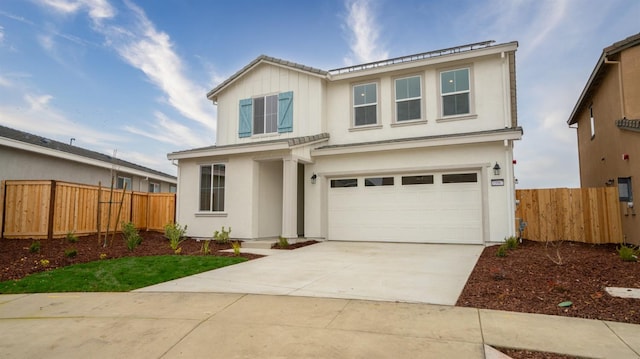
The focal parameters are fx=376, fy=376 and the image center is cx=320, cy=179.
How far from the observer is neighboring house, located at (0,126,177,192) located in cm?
1346

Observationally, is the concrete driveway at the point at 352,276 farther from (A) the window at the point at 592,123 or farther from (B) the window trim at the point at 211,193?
(A) the window at the point at 592,123

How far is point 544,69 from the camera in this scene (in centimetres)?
1444

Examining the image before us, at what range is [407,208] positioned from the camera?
1200 cm

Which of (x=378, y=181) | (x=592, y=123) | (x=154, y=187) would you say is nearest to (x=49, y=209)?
(x=378, y=181)

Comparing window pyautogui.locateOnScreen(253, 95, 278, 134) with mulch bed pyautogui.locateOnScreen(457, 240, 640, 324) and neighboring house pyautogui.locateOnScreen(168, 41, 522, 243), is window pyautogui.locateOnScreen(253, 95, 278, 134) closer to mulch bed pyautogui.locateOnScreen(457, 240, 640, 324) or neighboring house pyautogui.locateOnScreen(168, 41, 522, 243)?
neighboring house pyautogui.locateOnScreen(168, 41, 522, 243)

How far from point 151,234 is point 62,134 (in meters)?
10.9

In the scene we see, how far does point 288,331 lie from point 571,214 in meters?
10.7

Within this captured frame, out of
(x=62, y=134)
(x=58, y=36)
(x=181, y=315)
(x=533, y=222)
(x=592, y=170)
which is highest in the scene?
(x=58, y=36)

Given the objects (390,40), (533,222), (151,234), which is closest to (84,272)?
(151,234)

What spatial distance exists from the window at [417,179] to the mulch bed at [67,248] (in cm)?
534

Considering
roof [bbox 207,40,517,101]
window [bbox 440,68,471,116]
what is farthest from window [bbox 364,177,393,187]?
roof [bbox 207,40,517,101]

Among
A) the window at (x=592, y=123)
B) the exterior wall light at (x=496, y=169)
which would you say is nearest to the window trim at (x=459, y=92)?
the exterior wall light at (x=496, y=169)

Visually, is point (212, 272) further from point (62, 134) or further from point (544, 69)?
point (62, 134)

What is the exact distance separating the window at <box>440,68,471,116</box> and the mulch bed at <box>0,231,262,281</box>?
7855 mm
